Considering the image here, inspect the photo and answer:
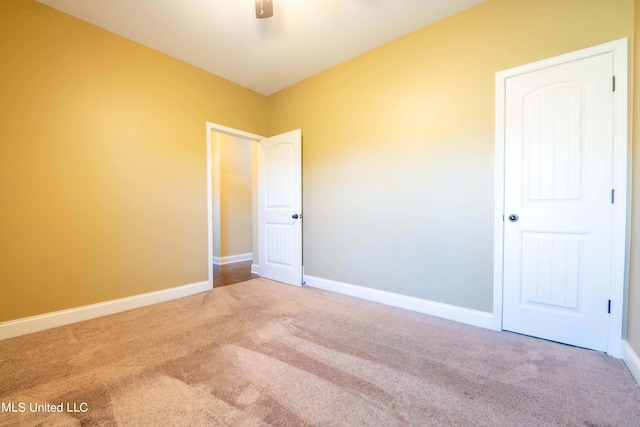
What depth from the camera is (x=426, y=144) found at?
252 centimetres

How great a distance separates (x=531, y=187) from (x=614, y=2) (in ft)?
4.36

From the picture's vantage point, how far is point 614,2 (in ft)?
5.73

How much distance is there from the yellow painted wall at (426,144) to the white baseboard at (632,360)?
2.51 feet

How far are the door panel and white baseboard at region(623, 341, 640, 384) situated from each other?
126 millimetres

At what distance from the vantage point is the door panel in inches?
70.8

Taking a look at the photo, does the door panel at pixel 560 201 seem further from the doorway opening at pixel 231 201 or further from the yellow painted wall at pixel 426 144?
the doorway opening at pixel 231 201

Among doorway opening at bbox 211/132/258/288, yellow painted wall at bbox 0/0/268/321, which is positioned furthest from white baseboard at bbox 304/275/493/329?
doorway opening at bbox 211/132/258/288

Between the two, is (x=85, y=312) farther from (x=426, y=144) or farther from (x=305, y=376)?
(x=426, y=144)

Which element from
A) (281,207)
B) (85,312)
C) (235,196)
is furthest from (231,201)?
(85,312)

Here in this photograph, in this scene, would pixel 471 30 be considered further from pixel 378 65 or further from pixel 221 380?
pixel 221 380

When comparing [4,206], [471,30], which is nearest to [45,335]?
[4,206]

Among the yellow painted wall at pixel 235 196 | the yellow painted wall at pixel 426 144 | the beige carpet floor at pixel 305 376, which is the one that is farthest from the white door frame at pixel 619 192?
the yellow painted wall at pixel 235 196

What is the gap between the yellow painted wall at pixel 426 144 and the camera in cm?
205

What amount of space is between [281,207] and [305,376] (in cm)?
249
